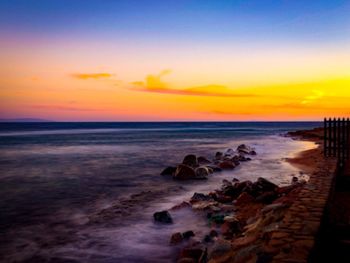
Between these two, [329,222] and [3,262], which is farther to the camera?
[3,262]

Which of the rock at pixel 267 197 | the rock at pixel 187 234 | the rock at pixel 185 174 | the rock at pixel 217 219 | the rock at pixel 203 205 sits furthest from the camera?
the rock at pixel 185 174

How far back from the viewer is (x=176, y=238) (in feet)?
31.8

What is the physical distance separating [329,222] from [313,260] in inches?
121

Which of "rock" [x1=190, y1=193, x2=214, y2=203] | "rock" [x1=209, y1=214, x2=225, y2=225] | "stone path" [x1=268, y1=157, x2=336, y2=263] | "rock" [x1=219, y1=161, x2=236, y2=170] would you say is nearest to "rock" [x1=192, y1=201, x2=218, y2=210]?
"rock" [x1=190, y1=193, x2=214, y2=203]

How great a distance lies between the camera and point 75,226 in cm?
1172

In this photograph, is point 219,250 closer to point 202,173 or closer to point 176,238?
point 176,238

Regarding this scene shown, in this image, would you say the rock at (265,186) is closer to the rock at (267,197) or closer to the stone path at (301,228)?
the rock at (267,197)

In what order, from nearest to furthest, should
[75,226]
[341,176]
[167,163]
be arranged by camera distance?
[75,226]
[341,176]
[167,163]

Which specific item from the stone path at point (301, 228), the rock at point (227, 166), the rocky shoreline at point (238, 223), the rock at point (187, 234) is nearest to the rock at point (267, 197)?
the rocky shoreline at point (238, 223)

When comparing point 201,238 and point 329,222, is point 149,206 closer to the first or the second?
point 201,238

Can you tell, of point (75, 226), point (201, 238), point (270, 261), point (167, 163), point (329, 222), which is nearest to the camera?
point (270, 261)

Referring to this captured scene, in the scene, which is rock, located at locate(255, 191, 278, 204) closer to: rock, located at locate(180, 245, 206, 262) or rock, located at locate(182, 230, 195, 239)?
rock, located at locate(182, 230, 195, 239)

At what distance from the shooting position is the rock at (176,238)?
960 centimetres

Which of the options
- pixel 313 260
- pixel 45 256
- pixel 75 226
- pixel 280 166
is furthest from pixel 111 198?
pixel 280 166
